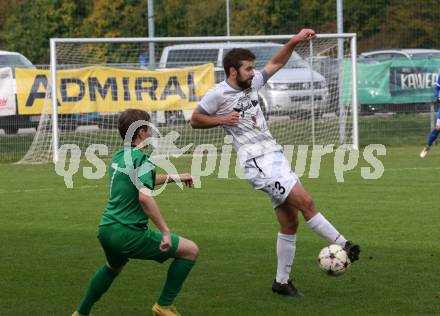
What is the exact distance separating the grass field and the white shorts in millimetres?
809

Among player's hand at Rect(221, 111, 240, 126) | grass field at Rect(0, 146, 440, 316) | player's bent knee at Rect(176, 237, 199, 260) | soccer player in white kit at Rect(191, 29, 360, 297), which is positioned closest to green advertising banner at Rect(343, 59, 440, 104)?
grass field at Rect(0, 146, 440, 316)

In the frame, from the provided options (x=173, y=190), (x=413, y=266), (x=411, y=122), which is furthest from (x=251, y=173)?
(x=411, y=122)

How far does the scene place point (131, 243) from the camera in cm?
709

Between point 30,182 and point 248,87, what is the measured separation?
982cm

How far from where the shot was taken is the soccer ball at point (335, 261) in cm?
802

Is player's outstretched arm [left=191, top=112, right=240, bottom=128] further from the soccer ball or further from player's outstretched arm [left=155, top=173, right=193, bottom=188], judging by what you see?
the soccer ball

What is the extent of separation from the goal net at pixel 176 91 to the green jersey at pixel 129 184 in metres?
14.2

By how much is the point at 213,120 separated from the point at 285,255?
122 centimetres

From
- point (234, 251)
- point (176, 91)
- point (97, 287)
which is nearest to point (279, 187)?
point (97, 287)

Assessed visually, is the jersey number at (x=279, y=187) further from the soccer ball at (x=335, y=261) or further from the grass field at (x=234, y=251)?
the grass field at (x=234, y=251)

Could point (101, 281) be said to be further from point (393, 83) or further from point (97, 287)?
point (393, 83)

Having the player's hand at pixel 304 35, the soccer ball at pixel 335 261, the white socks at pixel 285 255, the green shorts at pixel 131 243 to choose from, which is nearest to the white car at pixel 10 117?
the player's hand at pixel 304 35

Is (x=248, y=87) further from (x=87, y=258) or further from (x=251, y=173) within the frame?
(x=87, y=258)

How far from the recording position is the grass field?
8.02 m
